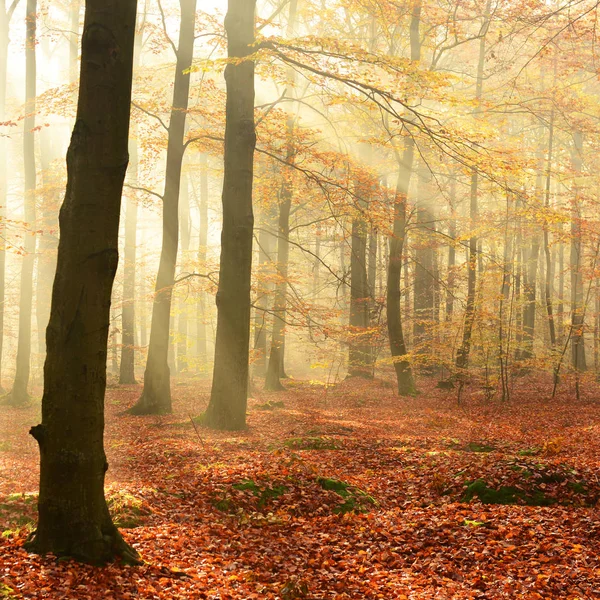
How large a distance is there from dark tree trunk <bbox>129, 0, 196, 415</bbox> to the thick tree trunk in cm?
620

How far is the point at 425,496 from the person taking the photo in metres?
6.91

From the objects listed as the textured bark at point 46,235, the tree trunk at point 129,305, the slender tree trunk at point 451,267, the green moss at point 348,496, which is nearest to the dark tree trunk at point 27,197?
the textured bark at point 46,235

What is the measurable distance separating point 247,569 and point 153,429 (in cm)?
685

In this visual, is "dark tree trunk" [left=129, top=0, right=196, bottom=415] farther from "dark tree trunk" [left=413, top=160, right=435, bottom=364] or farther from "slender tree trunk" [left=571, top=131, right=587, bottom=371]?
"slender tree trunk" [left=571, top=131, right=587, bottom=371]

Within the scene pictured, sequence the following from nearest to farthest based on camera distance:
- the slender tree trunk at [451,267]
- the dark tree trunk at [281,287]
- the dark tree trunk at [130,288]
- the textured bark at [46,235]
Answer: the dark tree trunk at [281,287] < the slender tree trunk at [451,267] < the textured bark at [46,235] < the dark tree trunk at [130,288]

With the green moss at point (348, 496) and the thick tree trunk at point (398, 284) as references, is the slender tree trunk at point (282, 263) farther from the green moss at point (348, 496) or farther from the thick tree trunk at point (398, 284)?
the green moss at point (348, 496)

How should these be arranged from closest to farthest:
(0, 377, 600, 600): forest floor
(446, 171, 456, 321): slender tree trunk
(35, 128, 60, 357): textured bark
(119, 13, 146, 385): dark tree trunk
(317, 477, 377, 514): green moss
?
(0, 377, 600, 600): forest floor, (317, 477, 377, 514): green moss, (446, 171, 456, 321): slender tree trunk, (35, 128, 60, 357): textured bark, (119, 13, 146, 385): dark tree trunk

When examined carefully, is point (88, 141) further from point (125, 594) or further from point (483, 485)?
point (483, 485)

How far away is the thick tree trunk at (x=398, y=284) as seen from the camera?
1595 cm

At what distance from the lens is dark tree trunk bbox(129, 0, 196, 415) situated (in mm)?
12758

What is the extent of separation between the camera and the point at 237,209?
1019 centimetres

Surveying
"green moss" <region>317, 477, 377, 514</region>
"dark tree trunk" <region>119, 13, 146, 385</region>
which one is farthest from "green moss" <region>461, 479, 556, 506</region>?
"dark tree trunk" <region>119, 13, 146, 385</region>

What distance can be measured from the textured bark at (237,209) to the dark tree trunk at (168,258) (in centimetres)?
280

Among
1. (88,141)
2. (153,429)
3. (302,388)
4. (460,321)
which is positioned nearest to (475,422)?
(460,321)
